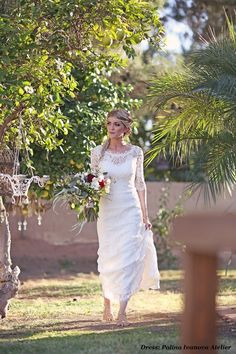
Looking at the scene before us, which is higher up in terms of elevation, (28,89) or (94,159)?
(28,89)

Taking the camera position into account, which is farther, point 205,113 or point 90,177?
point 205,113

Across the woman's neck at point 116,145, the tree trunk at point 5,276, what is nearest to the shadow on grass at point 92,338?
the tree trunk at point 5,276

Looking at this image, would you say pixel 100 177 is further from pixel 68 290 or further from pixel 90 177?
pixel 68 290

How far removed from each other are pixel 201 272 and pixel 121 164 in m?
4.49

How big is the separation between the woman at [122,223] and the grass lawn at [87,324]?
39cm

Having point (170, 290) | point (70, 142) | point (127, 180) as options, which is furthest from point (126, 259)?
point (170, 290)

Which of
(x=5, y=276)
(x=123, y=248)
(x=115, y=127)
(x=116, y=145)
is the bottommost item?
(x=5, y=276)

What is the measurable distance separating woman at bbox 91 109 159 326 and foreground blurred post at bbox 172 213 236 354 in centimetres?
420

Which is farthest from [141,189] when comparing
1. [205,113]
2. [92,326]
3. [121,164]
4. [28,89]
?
[28,89]

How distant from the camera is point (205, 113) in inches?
309

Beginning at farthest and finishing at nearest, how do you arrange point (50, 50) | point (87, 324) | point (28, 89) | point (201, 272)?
point (87, 324), point (50, 50), point (28, 89), point (201, 272)

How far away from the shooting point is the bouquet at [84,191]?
744 centimetres

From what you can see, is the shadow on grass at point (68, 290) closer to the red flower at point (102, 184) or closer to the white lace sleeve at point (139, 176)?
the white lace sleeve at point (139, 176)

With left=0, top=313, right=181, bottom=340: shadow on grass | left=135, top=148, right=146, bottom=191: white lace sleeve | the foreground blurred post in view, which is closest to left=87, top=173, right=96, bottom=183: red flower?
left=135, top=148, right=146, bottom=191: white lace sleeve
